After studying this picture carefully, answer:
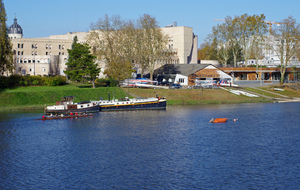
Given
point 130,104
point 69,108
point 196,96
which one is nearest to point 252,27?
point 196,96

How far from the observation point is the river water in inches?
1458

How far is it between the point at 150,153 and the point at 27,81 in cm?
7364

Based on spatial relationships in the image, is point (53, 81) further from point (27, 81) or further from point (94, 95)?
point (94, 95)

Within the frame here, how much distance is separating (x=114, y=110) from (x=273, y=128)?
129 ft

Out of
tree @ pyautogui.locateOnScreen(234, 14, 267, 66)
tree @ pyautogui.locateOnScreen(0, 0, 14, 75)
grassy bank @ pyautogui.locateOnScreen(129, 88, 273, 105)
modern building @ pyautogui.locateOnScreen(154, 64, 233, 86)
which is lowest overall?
grassy bank @ pyautogui.locateOnScreen(129, 88, 273, 105)

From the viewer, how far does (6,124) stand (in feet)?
231

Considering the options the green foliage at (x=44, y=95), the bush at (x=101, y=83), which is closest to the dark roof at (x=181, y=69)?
the bush at (x=101, y=83)

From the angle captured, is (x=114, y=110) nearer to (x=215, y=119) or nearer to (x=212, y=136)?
(x=215, y=119)

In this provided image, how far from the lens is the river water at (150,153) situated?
1458 inches

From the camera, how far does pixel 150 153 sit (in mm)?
47594

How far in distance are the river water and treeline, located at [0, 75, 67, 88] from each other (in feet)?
107

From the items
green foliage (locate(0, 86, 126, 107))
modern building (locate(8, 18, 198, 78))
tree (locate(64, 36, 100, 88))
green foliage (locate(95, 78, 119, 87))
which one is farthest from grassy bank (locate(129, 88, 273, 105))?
modern building (locate(8, 18, 198, 78))

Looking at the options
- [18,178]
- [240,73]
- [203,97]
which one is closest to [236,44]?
[240,73]

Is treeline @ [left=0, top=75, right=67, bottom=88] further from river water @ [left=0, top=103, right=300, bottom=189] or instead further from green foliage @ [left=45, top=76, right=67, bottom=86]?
river water @ [left=0, top=103, right=300, bottom=189]
